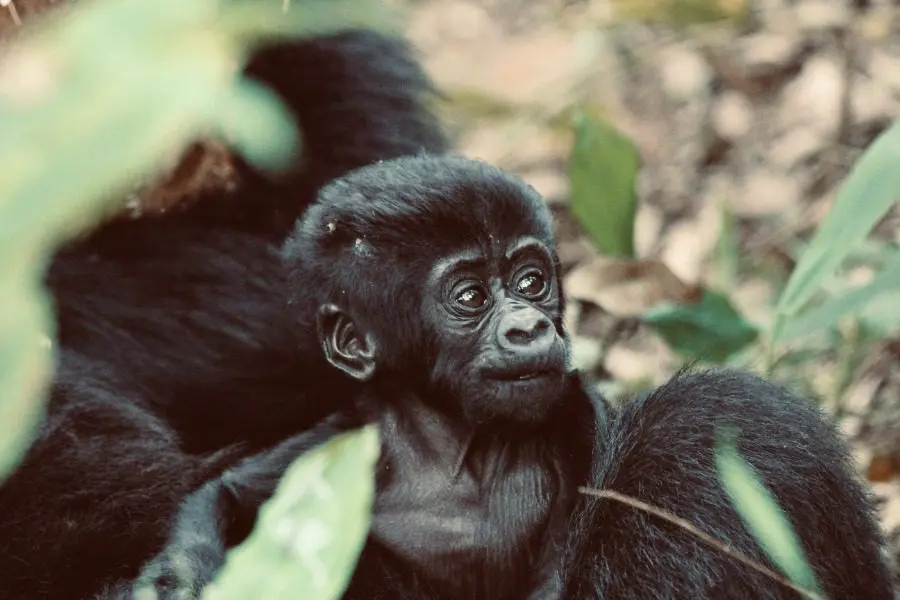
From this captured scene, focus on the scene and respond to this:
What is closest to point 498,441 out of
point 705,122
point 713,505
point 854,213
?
point 713,505

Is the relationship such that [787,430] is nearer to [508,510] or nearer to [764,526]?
[764,526]

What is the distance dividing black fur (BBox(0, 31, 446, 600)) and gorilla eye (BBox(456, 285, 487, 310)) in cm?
73

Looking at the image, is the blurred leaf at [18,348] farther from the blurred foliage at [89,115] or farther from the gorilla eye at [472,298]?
the gorilla eye at [472,298]

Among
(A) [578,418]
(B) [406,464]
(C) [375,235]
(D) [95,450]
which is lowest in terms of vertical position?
(D) [95,450]

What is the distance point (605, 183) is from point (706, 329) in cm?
48

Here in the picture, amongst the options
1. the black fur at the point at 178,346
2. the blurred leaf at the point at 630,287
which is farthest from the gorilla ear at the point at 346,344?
the blurred leaf at the point at 630,287

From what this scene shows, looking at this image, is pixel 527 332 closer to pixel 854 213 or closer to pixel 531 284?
pixel 531 284

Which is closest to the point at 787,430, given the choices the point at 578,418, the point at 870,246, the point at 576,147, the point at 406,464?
the point at 578,418

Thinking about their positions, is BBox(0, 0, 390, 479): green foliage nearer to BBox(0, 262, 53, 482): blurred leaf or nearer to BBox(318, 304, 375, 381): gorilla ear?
BBox(0, 262, 53, 482): blurred leaf

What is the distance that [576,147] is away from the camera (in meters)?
3.23

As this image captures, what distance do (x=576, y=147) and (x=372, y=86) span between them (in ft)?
1.90

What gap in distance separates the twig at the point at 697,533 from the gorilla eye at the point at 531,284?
37cm

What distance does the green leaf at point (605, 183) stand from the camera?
10.5 ft

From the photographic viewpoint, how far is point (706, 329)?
308 cm
